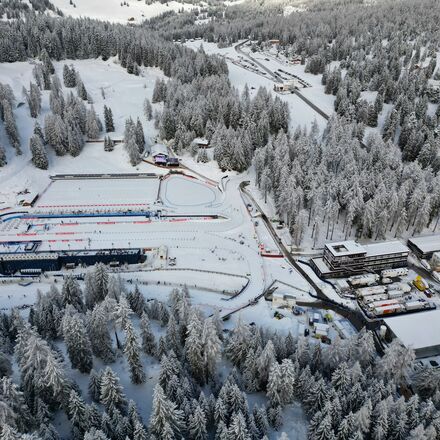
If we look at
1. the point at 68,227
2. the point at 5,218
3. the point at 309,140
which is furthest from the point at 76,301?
the point at 309,140

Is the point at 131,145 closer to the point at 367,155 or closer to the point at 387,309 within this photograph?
the point at 367,155

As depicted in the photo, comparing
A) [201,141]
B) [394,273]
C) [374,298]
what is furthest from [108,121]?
[374,298]

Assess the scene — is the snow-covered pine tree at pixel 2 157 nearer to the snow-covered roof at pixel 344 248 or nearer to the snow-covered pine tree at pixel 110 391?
the snow-covered pine tree at pixel 110 391

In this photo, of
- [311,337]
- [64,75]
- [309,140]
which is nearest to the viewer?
[311,337]

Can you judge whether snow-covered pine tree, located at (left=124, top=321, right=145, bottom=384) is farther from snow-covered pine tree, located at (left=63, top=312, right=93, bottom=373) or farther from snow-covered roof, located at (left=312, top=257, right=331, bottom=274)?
snow-covered roof, located at (left=312, top=257, right=331, bottom=274)

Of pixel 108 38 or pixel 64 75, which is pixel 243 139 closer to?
pixel 64 75
